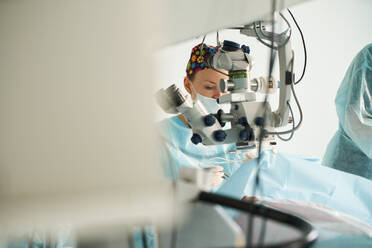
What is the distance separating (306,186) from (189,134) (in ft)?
2.19

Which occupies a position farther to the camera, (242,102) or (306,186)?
(306,186)

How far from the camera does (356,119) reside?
1.65 metres

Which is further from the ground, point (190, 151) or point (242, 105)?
point (242, 105)

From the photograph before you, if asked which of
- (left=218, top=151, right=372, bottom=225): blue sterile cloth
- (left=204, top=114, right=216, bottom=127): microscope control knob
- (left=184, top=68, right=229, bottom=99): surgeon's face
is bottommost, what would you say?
(left=218, top=151, right=372, bottom=225): blue sterile cloth

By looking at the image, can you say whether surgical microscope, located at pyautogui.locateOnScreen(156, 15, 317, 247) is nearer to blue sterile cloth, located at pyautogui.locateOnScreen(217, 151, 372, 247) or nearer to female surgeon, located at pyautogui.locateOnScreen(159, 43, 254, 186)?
blue sterile cloth, located at pyautogui.locateOnScreen(217, 151, 372, 247)

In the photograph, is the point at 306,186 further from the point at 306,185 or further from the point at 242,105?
the point at 242,105

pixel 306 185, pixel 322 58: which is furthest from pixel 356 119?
pixel 306 185

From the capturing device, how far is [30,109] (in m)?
0.30

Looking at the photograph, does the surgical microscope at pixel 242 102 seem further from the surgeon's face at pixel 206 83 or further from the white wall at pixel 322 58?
the white wall at pixel 322 58

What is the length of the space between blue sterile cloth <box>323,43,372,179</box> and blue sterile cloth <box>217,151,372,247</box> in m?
0.57

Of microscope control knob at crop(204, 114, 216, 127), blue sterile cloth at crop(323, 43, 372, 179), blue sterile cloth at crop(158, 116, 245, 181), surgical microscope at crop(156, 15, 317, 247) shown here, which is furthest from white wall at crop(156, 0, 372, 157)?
microscope control knob at crop(204, 114, 216, 127)

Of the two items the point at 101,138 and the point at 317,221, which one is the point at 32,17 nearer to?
the point at 101,138

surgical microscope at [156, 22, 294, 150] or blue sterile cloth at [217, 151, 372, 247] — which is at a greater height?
surgical microscope at [156, 22, 294, 150]

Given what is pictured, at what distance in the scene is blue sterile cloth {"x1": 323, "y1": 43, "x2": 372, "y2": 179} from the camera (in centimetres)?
163
